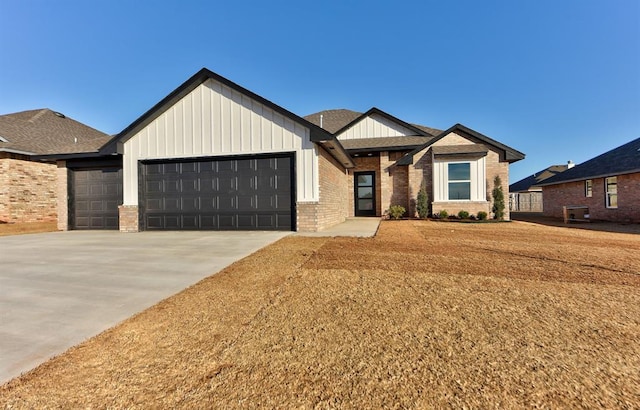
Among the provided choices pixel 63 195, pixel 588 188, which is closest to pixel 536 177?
pixel 588 188

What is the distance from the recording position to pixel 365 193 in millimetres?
16156

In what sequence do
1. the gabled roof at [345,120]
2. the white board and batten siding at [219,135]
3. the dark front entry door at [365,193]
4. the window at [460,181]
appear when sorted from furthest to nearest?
the gabled roof at [345,120] → the dark front entry door at [365,193] → the window at [460,181] → the white board and batten siding at [219,135]

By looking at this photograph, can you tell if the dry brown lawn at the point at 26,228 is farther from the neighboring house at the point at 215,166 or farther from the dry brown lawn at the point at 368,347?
the dry brown lawn at the point at 368,347

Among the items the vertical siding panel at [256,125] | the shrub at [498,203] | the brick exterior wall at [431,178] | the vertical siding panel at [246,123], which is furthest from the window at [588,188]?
the vertical siding panel at [246,123]

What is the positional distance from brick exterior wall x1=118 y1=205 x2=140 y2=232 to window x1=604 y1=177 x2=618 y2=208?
2288 cm

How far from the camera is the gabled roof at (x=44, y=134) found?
12.8m

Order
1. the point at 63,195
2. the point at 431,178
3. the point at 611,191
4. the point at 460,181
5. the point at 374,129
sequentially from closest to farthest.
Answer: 1. the point at 63,195
2. the point at 460,181
3. the point at 431,178
4. the point at 611,191
5. the point at 374,129

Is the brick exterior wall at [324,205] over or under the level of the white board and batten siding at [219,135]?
under

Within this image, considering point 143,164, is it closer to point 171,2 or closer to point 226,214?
point 226,214

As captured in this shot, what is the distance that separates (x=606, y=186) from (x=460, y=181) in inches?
321

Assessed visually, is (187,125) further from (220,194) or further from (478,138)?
(478,138)

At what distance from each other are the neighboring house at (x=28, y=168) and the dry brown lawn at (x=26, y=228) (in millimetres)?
→ 610

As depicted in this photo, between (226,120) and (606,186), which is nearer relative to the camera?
(226,120)

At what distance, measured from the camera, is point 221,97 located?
9.82m
